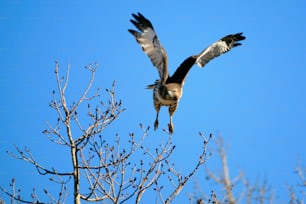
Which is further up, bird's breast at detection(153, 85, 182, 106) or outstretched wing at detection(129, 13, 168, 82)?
outstretched wing at detection(129, 13, 168, 82)

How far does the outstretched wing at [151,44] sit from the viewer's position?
8242 mm

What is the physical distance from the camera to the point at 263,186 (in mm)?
5074

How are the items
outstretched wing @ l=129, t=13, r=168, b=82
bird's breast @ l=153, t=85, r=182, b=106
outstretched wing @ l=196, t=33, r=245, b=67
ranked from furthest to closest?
outstretched wing @ l=196, t=33, r=245, b=67
outstretched wing @ l=129, t=13, r=168, b=82
bird's breast @ l=153, t=85, r=182, b=106

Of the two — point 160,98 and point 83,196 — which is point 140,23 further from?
point 83,196

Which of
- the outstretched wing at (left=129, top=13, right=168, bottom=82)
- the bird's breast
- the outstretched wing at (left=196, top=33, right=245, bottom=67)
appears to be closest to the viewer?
the bird's breast

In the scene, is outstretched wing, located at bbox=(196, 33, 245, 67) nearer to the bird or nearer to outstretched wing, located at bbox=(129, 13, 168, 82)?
the bird

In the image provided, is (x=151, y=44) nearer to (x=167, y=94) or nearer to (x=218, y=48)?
(x=167, y=94)

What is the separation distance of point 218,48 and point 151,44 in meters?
1.85

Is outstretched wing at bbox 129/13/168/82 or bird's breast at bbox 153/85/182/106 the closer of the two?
bird's breast at bbox 153/85/182/106

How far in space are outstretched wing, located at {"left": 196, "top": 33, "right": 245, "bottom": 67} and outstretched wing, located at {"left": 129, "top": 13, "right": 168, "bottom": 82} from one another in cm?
91

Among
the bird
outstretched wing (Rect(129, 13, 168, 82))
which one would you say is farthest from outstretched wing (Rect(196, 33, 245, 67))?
outstretched wing (Rect(129, 13, 168, 82))

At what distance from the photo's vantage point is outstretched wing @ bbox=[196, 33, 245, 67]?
9.07 meters

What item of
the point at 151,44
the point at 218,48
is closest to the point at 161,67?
the point at 151,44

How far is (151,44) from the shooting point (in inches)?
333
